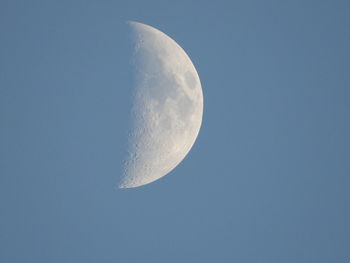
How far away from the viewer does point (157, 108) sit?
37.6 feet

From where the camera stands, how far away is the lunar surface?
1147cm

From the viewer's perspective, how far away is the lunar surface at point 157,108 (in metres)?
11.5

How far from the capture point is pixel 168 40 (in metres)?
12.9

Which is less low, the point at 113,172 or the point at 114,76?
the point at 114,76

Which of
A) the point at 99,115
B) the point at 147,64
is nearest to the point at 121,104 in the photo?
the point at 99,115

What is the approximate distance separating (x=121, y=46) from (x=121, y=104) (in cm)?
166

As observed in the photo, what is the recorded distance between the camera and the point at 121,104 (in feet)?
37.2

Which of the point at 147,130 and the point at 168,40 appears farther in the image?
the point at 168,40

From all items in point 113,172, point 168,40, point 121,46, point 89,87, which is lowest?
point 113,172

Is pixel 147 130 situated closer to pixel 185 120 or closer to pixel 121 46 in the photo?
pixel 185 120

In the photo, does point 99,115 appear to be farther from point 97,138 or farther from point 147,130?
point 147,130

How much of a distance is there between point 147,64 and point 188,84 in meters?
1.35

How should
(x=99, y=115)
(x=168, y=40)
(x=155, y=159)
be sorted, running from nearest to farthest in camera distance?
(x=99, y=115)
(x=155, y=159)
(x=168, y=40)

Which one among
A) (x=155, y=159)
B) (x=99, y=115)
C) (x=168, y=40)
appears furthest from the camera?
(x=168, y=40)
